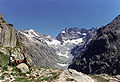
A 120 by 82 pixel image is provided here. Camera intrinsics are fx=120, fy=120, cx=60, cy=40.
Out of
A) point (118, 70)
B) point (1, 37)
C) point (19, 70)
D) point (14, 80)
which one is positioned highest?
point (1, 37)

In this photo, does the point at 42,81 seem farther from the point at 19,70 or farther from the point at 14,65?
the point at 14,65

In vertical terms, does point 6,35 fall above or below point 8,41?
above

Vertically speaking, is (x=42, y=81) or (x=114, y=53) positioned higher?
(x=114, y=53)

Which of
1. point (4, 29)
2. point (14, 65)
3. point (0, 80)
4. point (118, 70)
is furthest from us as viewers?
point (118, 70)

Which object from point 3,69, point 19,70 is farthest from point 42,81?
point 3,69

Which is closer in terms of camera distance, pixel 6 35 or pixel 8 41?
pixel 8 41

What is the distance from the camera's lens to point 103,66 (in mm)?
189500

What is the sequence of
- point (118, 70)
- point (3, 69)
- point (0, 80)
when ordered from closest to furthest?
point (0, 80) → point (3, 69) → point (118, 70)

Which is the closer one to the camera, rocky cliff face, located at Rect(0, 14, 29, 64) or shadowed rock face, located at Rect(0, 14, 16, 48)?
rocky cliff face, located at Rect(0, 14, 29, 64)

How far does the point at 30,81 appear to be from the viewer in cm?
1438

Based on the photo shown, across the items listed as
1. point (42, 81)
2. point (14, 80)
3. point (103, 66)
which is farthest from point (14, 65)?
point (103, 66)

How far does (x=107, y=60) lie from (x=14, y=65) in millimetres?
196469

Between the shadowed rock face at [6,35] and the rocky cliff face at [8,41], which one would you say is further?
the shadowed rock face at [6,35]

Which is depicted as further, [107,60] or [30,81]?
[107,60]
